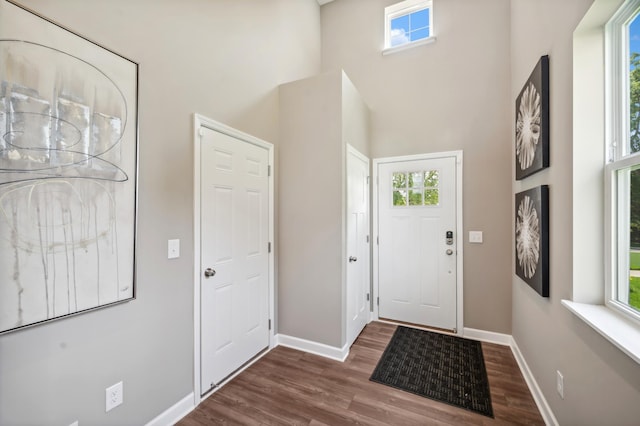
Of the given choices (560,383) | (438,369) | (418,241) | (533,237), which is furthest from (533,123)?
A: (438,369)

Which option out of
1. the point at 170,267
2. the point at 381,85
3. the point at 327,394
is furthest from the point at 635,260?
Result: the point at 381,85

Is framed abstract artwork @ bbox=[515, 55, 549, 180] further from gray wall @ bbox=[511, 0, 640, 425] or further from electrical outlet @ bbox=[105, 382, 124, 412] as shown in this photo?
electrical outlet @ bbox=[105, 382, 124, 412]

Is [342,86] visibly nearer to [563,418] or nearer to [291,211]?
[291,211]

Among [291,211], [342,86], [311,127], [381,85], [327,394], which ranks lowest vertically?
[327,394]

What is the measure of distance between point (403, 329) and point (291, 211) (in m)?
1.91

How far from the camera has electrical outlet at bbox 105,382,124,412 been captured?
1.43 m

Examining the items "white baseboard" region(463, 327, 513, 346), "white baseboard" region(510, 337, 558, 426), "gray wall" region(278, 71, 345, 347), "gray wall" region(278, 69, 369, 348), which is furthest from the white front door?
"gray wall" region(278, 71, 345, 347)

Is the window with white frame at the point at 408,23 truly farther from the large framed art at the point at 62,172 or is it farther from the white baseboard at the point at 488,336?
the white baseboard at the point at 488,336

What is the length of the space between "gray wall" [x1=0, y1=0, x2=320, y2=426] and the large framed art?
77 millimetres

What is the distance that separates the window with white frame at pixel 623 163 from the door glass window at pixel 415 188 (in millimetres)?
1772

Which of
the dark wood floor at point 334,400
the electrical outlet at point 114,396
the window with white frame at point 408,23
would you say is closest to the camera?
the electrical outlet at point 114,396

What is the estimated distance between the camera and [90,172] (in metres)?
1.35

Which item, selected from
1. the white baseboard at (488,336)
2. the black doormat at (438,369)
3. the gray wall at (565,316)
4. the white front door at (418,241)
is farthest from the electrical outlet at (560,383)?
the white front door at (418,241)

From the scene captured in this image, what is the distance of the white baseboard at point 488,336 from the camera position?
282cm
